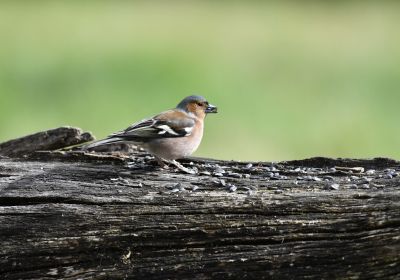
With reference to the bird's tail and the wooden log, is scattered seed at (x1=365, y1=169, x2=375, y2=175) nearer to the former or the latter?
the bird's tail

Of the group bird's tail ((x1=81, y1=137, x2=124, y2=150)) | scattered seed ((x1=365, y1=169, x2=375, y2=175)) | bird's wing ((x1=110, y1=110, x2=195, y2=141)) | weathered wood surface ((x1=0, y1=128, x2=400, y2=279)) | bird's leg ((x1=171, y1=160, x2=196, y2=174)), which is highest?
bird's wing ((x1=110, y1=110, x2=195, y2=141))

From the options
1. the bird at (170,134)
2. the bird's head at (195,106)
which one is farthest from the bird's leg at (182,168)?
the bird's head at (195,106)

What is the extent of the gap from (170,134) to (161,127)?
11 cm

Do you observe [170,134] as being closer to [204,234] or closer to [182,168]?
[182,168]

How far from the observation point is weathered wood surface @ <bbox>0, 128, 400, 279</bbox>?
5.03 m

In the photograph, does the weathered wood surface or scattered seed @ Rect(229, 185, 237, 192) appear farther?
scattered seed @ Rect(229, 185, 237, 192)

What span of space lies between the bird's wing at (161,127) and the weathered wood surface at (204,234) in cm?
162

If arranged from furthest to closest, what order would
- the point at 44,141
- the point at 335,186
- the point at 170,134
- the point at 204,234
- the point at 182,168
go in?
the point at 170,134 → the point at 44,141 → the point at 182,168 → the point at 335,186 → the point at 204,234

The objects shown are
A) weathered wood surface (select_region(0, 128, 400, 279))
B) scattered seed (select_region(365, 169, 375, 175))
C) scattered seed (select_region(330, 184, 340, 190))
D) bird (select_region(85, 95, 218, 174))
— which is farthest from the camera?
bird (select_region(85, 95, 218, 174))

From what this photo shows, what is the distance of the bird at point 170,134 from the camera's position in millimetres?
6789

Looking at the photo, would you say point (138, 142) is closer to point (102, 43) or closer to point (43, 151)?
point (43, 151)

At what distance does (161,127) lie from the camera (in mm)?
7371

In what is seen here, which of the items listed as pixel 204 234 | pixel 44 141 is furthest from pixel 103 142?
pixel 204 234

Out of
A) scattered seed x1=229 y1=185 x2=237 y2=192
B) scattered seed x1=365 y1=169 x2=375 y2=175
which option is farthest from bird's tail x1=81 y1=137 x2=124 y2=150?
scattered seed x1=365 y1=169 x2=375 y2=175
